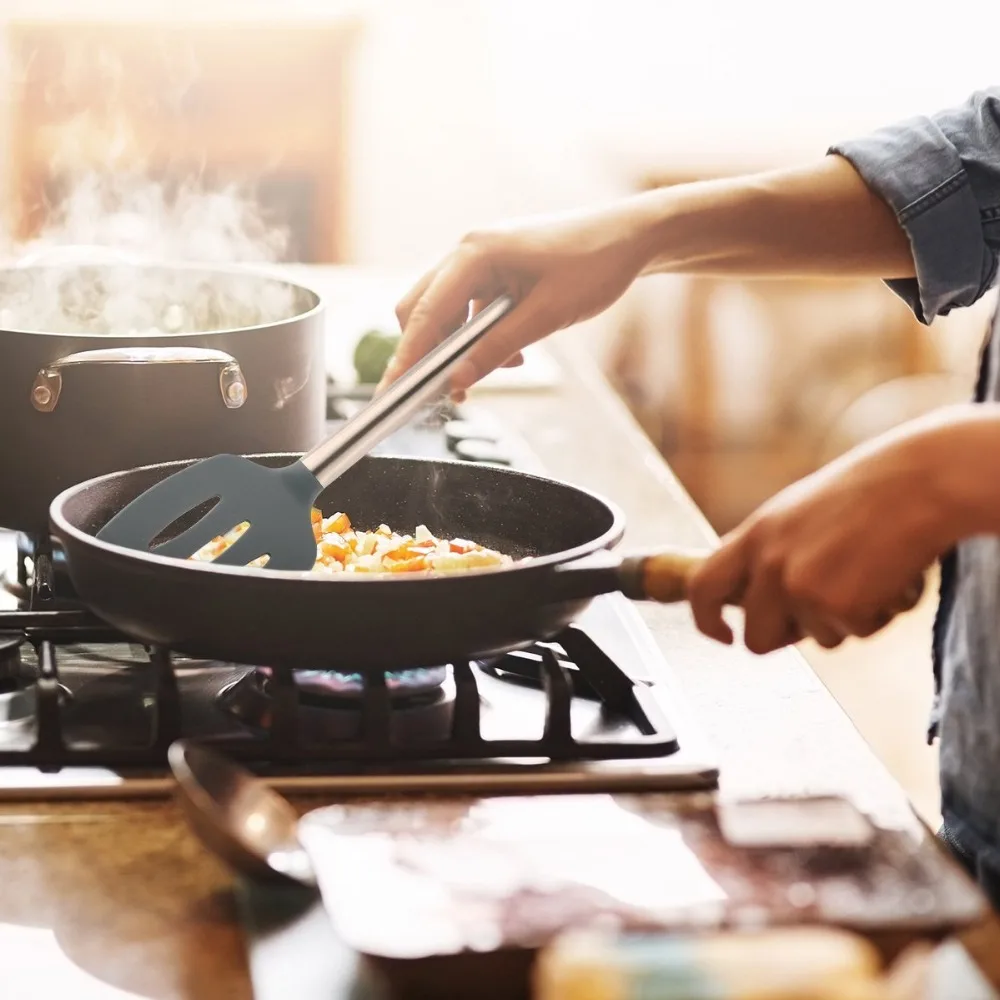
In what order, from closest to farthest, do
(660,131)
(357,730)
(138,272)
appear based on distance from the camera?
(357,730) < (138,272) < (660,131)

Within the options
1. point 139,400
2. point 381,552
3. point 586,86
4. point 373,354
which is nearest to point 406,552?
point 381,552

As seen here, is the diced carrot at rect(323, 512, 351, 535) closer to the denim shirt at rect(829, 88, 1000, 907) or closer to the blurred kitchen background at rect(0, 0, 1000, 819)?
the denim shirt at rect(829, 88, 1000, 907)

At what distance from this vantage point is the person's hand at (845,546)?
28.5 inches

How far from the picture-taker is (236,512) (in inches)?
39.5

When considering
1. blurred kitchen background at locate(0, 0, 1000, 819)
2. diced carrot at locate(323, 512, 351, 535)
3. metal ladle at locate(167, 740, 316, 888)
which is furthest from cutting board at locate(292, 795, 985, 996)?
blurred kitchen background at locate(0, 0, 1000, 819)

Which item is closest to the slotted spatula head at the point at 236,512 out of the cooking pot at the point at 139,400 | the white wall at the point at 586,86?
the cooking pot at the point at 139,400

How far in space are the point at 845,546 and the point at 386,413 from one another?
15.9 inches

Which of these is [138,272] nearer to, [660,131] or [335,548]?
[335,548]

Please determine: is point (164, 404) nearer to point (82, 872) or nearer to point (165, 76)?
point (82, 872)

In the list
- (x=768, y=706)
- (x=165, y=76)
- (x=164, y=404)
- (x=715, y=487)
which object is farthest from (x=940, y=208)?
(x=165, y=76)

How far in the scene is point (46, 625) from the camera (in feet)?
3.40

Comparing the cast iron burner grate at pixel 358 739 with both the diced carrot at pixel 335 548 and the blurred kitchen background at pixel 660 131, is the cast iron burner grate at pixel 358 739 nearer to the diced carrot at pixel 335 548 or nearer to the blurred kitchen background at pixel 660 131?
the diced carrot at pixel 335 548

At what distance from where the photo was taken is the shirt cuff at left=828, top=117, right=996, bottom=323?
3.81 feet

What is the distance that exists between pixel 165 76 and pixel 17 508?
347 cm
